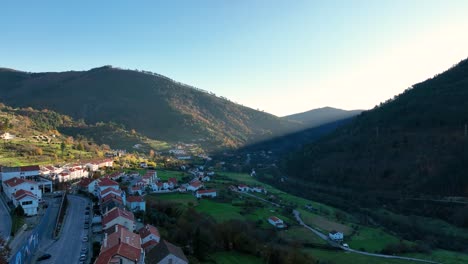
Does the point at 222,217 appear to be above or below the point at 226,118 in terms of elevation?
below

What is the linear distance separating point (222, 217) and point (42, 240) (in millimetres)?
23336

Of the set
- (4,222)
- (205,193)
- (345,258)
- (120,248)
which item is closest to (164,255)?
(120,248)

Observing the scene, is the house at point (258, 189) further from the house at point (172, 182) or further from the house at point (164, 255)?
the house at point (164, 255)

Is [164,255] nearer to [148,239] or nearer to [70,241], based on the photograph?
[148,239]

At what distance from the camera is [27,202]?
3388cm

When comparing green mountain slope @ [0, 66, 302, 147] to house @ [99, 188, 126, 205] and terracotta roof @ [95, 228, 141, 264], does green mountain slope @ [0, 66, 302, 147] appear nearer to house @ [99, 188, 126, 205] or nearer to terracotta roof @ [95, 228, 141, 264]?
house @ [99, 188, 126, 205]

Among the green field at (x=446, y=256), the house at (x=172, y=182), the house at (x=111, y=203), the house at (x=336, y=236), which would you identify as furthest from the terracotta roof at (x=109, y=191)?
the green field at (x=446, y=256)

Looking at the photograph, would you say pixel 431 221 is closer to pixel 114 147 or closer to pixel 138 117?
pixel 114 147

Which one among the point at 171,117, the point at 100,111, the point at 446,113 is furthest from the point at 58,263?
the point at 100,111

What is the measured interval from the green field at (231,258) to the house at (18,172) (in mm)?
26938

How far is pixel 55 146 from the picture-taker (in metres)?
75.2

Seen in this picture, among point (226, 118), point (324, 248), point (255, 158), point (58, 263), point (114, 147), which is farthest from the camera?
point (226, 118)

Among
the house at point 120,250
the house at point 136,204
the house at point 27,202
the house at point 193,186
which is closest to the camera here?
the house at point 120,250

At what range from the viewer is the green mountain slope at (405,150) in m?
Answer: 67.2
